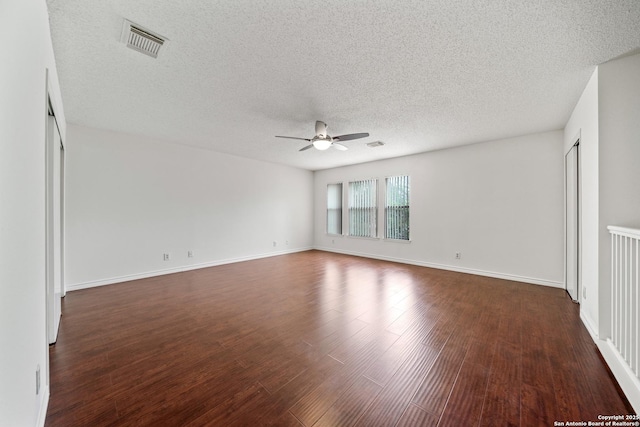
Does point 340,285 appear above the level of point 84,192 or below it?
below

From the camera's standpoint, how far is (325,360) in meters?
2.02

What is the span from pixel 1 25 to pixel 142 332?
2615 mm

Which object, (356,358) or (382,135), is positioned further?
(382,135)

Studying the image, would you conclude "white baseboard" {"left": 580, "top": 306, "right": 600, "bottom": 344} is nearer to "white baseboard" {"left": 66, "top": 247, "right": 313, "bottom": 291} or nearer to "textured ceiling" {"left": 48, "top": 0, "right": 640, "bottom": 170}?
"textured ceiling" {"left": 48, "top": 0, "right": 640, "bottom": 170}

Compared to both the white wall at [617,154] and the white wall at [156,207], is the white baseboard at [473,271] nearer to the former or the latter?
the white wall at [617,154]

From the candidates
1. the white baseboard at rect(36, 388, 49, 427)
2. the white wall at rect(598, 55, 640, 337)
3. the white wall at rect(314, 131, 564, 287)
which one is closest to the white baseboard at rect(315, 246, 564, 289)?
the white wall at rect(314, 131, 564, 287)

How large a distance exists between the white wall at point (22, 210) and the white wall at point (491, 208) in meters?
5.81

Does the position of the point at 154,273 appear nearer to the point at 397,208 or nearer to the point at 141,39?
the point at 141,39

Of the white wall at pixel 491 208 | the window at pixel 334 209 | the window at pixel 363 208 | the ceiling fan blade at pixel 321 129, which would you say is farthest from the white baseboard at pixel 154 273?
the ceiling fan blade at pixel 321 129

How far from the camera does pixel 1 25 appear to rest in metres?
0.86

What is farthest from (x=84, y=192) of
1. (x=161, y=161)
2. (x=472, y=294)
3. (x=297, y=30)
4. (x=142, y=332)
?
(x=472, y=294)

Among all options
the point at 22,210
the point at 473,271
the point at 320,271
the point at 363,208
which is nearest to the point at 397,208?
the point at 363,208

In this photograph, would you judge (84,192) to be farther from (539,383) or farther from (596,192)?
(596,192)

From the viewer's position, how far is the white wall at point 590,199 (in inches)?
91.7
